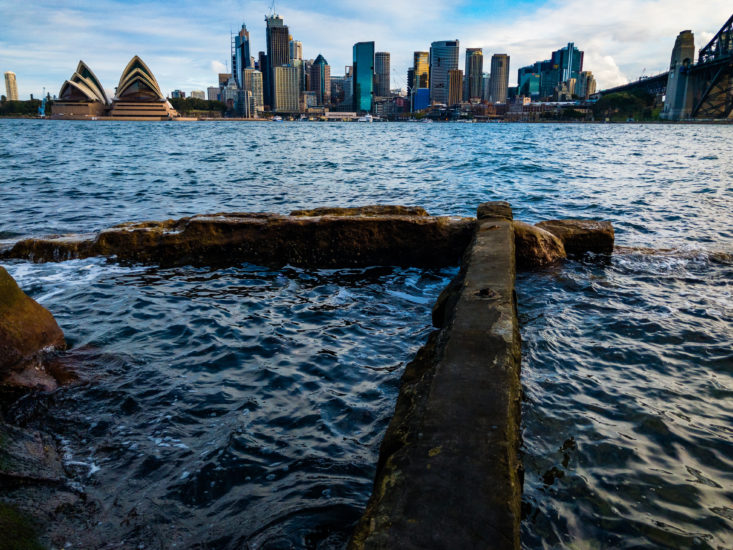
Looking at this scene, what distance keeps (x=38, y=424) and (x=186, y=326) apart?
171cm

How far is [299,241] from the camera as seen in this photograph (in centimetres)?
606

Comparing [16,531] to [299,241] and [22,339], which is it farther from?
[299,241]

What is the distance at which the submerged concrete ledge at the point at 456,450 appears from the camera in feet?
4.71

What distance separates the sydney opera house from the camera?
309 feet

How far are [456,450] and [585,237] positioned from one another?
567 cm

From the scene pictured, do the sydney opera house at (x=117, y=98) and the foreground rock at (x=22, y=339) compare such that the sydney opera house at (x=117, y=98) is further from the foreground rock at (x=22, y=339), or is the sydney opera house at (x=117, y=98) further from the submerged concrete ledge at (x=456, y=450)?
the submerged concrete ledge at (x=456, y=450)

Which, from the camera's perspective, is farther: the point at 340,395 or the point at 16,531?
the point at 340,395

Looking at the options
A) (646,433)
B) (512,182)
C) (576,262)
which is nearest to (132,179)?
(512,182)

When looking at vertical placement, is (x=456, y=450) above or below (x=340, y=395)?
above

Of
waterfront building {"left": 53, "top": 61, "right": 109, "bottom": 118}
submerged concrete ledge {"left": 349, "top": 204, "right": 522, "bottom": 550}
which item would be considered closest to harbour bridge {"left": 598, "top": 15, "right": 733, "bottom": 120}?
submerged concrete ledge {"left": 349, "top": 204, "right": 522, "bottom": 550}

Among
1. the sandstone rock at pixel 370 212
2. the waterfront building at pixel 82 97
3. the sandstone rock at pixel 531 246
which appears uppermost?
the waterfront building at pixel 82 97

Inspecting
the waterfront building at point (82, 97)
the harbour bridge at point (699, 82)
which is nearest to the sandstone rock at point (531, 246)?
the harbour bridge at point (699, 82)

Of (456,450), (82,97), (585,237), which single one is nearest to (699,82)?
(585,237)

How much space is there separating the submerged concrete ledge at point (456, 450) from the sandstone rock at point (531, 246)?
3.23m
